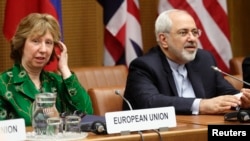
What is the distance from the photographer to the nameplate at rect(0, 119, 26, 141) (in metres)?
2.85

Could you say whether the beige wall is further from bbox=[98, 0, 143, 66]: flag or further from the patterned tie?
the patterned tie

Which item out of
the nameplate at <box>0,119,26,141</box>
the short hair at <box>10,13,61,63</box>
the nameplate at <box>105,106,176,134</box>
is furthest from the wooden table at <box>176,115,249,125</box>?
the nameplate at <box>0,119,26,141</box>

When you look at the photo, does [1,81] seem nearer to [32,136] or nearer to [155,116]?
[32,136]

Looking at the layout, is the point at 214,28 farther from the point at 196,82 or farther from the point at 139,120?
the point at 139,120

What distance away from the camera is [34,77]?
3.95 metres

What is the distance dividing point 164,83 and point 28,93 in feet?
2.92

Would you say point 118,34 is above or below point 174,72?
above

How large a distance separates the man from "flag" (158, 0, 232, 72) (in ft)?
4.71

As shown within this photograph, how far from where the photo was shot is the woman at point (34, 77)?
3.78 m

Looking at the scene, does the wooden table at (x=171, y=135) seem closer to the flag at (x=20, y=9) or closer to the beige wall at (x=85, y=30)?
the flag at (x=20, y=9)

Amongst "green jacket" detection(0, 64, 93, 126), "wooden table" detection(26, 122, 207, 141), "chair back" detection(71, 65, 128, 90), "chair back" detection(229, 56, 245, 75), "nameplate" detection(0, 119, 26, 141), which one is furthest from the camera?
"chair back" detection(229, 56, 245, 75)

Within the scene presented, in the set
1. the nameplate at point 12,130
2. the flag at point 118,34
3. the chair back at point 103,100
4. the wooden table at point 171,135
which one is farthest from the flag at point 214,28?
the nameplate at point 12,130

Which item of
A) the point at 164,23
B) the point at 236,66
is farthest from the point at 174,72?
the point at 236,66

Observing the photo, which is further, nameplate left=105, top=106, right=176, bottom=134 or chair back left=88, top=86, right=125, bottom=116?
chair back left=88, top=86, right=125, bottom=116
